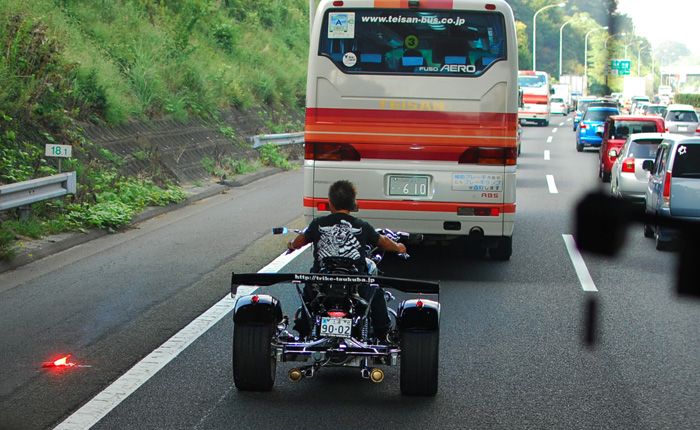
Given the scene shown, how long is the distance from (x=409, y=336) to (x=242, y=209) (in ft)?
35.0

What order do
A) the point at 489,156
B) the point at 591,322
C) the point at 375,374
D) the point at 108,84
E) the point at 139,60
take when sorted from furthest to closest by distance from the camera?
the point at 139,60 → the point at 108,84 → the point at 489,156 → the point at 591,322 → the point at 375,374

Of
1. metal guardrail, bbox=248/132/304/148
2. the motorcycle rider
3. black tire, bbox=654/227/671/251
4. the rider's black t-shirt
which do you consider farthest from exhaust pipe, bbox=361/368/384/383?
metal guardrail, bbox=248/132/304/148

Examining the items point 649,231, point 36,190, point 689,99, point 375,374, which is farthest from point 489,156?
point 689,99

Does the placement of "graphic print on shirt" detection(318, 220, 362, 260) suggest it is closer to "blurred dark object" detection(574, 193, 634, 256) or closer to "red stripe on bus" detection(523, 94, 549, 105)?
"blurred dark object" detection(574, 193, 634, 256)

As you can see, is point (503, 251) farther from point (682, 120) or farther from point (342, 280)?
point (682, 120)

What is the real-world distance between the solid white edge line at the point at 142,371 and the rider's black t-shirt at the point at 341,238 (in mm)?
1401

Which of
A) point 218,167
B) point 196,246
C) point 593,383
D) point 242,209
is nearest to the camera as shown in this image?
point 593,383

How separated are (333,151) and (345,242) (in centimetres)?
394

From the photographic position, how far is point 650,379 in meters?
6.56

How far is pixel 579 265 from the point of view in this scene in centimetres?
1148

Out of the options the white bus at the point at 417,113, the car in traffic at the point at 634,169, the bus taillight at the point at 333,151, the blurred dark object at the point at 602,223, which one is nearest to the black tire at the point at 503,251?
the white bus at the point at 417,113

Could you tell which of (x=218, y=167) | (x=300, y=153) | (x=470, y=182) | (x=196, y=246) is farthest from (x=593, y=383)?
(x=300, y=153)

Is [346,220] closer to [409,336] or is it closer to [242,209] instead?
[409,336]

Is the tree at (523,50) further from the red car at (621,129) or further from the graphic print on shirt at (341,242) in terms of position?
the graphic print on shirt at (341,242)
